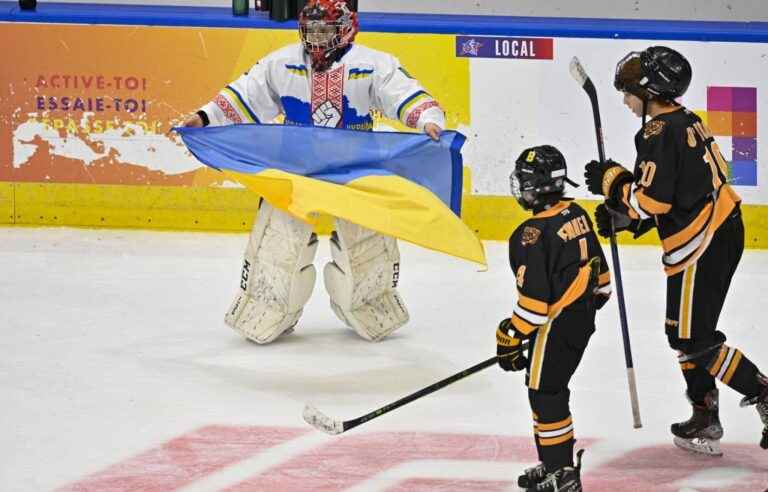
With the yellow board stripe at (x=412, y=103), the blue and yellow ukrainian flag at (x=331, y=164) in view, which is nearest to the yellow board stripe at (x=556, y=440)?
the blue and yellow ukrainian flag at (x=331, y=164)

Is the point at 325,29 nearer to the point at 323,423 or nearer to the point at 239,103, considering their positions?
the point at 239,103

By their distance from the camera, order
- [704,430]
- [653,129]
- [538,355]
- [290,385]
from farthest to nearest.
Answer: [290,385] < [704,430] < [653,129] < [538,355]

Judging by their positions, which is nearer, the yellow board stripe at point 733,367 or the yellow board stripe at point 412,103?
the yellow board stripe at point 733,367

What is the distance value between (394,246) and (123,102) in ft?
7.45

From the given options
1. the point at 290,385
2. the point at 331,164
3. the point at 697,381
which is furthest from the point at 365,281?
the point at 697,381

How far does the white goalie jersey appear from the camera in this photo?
664 cm

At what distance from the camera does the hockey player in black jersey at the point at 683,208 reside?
5062mm

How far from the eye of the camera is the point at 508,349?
4707mm

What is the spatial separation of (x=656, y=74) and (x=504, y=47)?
10.3ft

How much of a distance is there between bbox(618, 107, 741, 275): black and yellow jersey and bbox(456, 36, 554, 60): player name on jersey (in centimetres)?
312

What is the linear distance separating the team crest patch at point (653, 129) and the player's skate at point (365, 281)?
6.12 feet

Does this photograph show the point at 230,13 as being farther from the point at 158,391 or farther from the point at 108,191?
the point at 158,391

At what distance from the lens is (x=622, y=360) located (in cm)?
646

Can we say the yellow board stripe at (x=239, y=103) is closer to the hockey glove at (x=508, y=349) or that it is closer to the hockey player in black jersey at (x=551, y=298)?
the hockey player in black jersey at (x=551, y=298)
